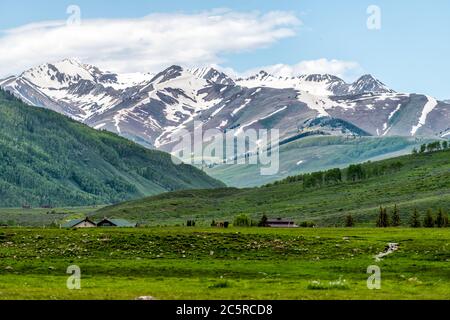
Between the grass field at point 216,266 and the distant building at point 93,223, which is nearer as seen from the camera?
the grass field at point 216,266

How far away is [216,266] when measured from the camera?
72.1m

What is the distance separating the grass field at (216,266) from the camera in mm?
46719

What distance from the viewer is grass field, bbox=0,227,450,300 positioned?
46719mm
